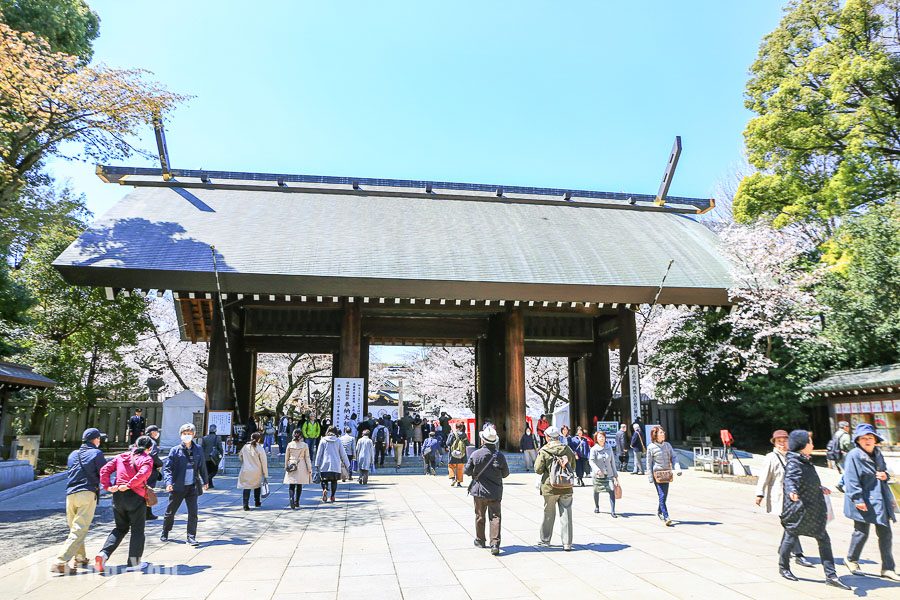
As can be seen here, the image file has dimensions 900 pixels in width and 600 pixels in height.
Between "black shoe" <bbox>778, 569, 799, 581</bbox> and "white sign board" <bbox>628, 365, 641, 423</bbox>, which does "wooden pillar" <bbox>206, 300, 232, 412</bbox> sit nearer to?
"white sign board" <bbox>628, 365, 641, 423</bbox>

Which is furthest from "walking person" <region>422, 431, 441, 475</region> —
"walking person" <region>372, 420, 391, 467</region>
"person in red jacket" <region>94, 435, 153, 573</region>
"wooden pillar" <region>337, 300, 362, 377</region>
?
"person in red jacket" <region>94, 435, 153, 573</region>

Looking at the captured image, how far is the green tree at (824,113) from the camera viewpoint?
1698 centimetres

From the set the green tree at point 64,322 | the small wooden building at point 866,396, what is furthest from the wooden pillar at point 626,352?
the green tree at point 64,322

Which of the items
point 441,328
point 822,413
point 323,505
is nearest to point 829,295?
point 822,413

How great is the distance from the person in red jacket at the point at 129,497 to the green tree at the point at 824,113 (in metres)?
19.6

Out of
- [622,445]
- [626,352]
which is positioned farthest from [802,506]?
[626,352]

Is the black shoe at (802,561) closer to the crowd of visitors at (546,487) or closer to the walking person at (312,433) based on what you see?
the crowd of visitors at (546,487)

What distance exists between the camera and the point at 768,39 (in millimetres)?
19625

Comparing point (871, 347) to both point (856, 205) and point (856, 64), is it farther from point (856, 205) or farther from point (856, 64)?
point (856, 64)

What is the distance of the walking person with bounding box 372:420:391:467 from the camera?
592 inches

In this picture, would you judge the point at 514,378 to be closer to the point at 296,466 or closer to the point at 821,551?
the point at 296,466

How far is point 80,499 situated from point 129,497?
538 millimetres

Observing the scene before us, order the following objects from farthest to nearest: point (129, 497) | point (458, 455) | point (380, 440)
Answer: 1. point (380, 440)
2. point (458, 455)
3. point (129, 497)

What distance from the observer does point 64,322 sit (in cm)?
1750
